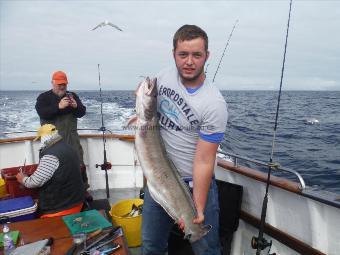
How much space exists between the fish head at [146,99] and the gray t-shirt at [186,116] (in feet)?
0.54

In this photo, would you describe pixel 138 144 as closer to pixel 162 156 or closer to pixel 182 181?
pixel 162 156

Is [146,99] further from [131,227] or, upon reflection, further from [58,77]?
[58,77]

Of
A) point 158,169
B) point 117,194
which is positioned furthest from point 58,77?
point 158,169

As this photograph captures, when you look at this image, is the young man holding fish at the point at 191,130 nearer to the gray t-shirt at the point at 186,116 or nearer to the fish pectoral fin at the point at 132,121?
the gray t-shirt at the point at 186,116

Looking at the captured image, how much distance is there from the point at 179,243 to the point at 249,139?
1116cm

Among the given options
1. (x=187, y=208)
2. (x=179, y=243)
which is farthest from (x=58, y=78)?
(x=187, y=208)

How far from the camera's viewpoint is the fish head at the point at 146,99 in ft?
8.76

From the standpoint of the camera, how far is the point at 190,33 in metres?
2.54

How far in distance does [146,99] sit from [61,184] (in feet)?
6.80

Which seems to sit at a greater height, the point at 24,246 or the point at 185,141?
the point at 185,141

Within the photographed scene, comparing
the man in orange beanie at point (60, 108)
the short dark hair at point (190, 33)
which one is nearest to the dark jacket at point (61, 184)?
the man in orange beanie at point (60, 108)

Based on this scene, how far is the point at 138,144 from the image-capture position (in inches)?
111

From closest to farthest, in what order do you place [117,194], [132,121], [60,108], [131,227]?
[132,121] → [131,227] → [60,108] → [117,194]

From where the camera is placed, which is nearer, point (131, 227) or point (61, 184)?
point (61, 184)
